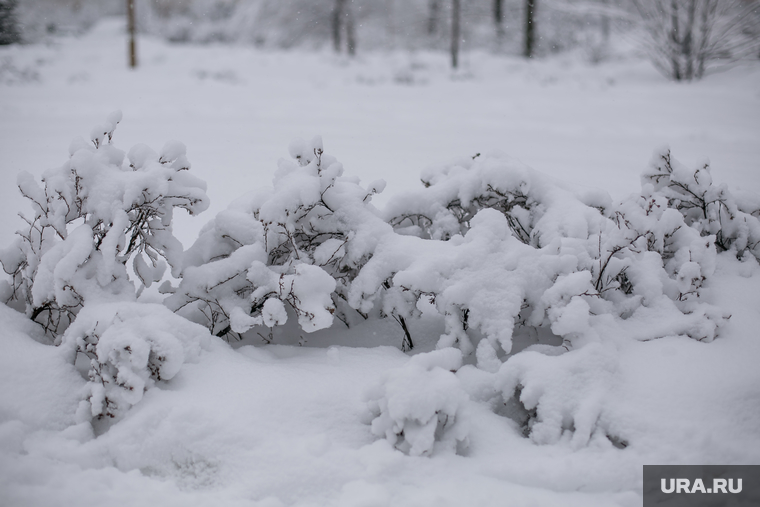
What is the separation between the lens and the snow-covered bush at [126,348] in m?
1.76

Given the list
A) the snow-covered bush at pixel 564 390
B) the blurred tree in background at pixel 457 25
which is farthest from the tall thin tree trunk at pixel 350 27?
the snow-covered bush at pixel 564 390

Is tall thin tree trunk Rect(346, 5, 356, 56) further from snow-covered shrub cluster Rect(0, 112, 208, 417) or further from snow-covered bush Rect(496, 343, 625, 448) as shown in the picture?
snow-covered bush Rect(496, 343, 625, 448)

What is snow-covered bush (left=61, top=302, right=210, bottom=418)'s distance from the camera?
1765 mm

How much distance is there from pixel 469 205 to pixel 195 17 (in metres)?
25.7

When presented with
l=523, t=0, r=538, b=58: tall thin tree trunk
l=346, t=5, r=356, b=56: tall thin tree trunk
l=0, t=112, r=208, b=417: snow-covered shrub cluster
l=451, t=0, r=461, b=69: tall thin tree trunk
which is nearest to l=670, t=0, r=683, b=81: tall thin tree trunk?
l=451, t=0, r=461, b=69: tall thin tree trunk

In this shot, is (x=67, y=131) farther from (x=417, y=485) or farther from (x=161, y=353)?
(x=417, y=485)

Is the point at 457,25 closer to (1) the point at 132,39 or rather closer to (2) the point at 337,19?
(2) the point at 337,19

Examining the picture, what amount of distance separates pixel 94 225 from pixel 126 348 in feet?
2.19

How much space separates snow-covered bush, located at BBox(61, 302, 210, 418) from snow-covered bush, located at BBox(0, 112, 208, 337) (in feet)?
0.57

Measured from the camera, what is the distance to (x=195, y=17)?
23.7 metres

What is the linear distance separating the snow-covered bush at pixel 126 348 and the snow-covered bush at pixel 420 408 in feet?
2.58

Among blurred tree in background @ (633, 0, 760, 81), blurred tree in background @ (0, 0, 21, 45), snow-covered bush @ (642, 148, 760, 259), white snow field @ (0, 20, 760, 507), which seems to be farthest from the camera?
blurred tree in background @ (0, 0, 21, 45)

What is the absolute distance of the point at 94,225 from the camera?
212 centimetres

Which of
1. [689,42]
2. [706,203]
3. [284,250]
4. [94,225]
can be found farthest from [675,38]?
[94,225]
